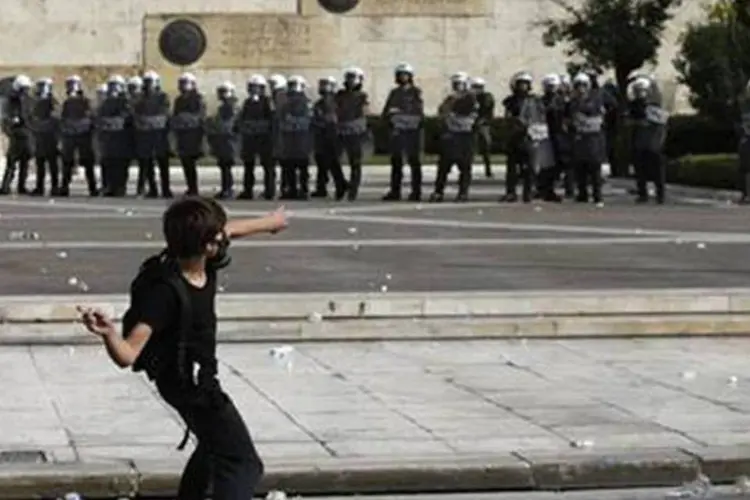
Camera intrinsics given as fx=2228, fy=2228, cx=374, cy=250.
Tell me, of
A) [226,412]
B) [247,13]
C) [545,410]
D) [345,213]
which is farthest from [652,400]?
[247,13]

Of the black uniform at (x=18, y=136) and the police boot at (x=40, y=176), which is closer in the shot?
the black uniform at (x=18, y=136)

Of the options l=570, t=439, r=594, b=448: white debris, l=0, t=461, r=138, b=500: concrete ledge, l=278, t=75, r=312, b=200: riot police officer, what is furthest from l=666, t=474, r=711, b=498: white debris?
l=278, t=75, r=312, b=200: riot police officer

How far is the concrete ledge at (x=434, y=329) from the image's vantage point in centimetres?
1523

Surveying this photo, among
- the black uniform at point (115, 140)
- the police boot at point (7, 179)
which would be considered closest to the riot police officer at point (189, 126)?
the black uniform at point (115, 140)

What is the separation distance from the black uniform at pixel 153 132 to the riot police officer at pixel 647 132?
6.56m

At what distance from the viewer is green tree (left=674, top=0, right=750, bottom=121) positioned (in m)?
36.9

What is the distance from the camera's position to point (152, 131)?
31.2 meters

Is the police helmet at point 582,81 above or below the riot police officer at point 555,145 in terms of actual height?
above

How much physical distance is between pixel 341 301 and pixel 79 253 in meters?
5.01

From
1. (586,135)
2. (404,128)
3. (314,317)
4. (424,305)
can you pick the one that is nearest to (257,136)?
(404,128)

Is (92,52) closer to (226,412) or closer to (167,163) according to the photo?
(167,163)

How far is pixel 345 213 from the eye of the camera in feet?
87.6

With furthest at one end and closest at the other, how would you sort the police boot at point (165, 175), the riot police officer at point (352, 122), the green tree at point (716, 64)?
the green tree at point (716, 64) → the police boot at point (165, 175) → the riot police officer at point (352, 122)

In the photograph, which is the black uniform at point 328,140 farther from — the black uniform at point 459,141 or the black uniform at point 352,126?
the black uniform at point 459,141
